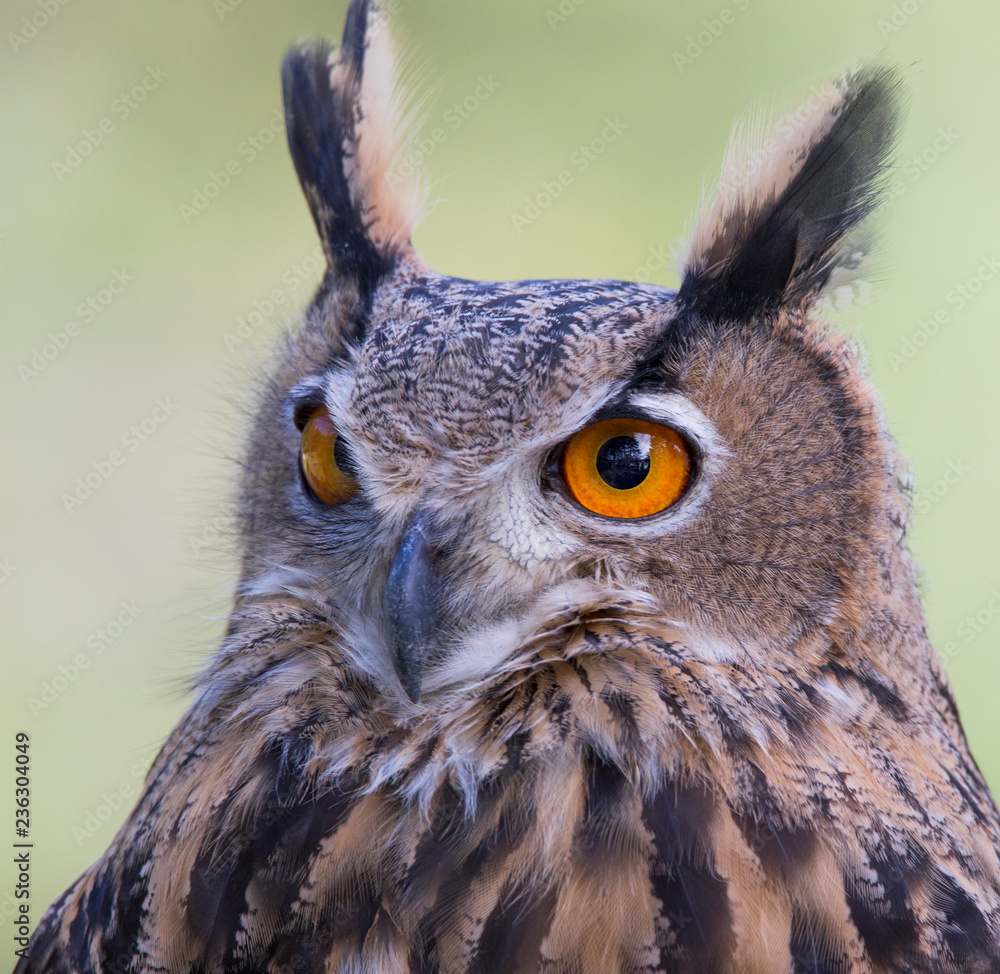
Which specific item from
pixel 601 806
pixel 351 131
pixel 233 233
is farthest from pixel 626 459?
pixel 233 233

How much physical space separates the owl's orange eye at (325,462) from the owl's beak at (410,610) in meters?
0.15

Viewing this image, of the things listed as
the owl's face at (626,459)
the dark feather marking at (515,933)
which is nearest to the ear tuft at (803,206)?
the owl's face at (626,459)

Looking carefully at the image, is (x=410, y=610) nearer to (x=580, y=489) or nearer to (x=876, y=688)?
(x=580, y=489)

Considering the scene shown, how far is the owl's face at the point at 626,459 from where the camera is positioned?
0.99m

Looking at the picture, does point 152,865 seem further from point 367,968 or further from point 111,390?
point 111,390

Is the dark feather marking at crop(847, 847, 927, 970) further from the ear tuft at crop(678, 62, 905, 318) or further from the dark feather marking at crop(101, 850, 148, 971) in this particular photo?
the dark feather marking at crop(101, 850, 148, 971)

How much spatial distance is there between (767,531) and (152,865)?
704 mm

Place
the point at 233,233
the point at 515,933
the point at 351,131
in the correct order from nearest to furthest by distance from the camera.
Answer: the point at 515,933
the point at 351,131
the point at 233,233

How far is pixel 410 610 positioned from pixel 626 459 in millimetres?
253

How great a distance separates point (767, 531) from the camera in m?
1.00

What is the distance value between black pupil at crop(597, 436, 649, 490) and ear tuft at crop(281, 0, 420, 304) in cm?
49

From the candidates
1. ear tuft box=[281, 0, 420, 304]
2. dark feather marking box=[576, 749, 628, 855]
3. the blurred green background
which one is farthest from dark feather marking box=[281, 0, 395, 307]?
the blurred green background

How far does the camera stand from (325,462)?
114cm

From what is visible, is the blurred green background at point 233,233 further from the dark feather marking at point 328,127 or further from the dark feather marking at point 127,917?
the dark feather marking at point 127,917
